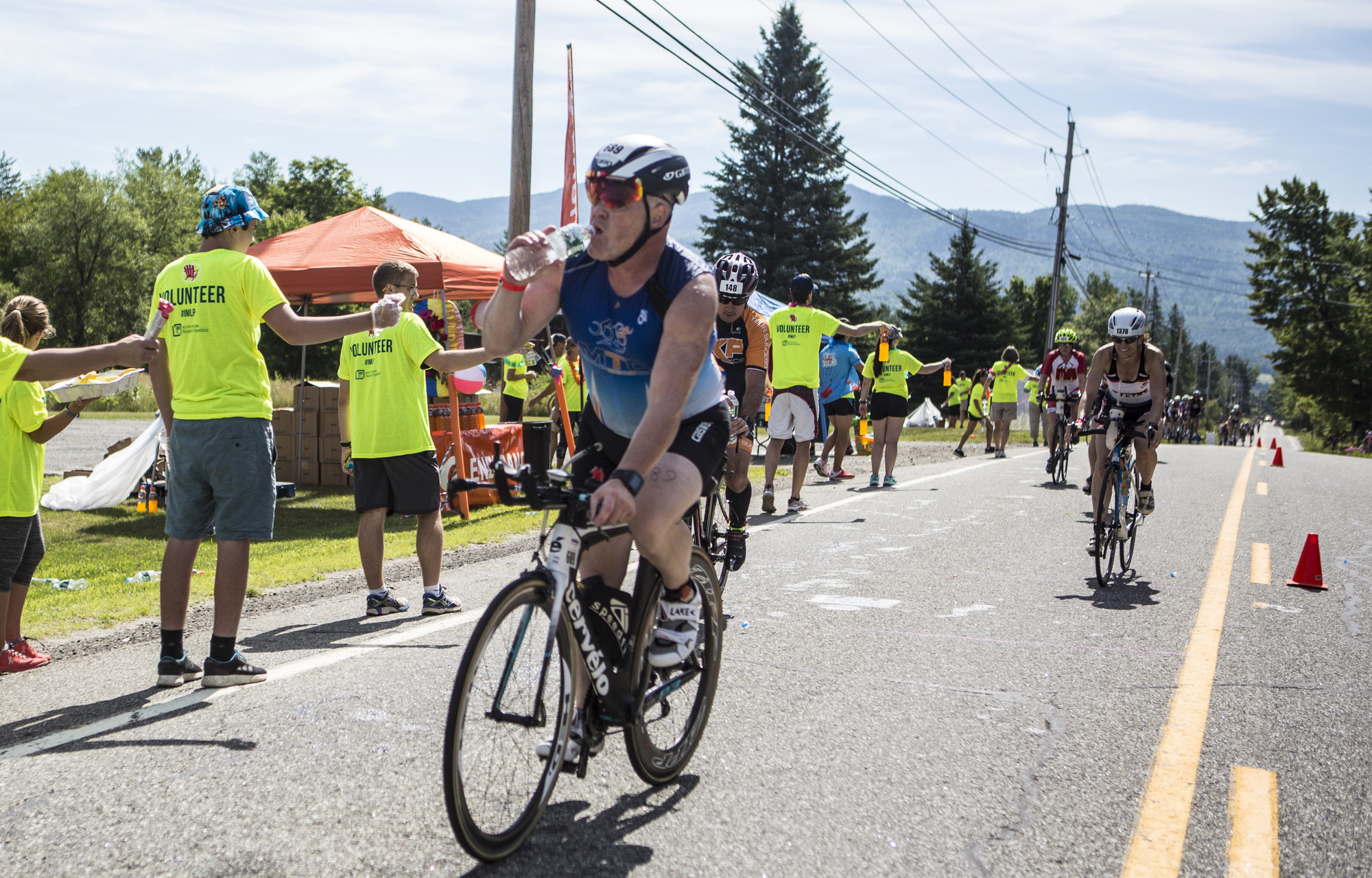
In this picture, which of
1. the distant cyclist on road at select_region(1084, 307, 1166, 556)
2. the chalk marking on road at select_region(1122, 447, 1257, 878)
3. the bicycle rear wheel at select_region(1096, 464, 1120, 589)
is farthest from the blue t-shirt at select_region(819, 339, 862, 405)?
the chalk marking on road at select_region(1122, 447, 1257, 878)

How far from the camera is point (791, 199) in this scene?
51375 millimetres

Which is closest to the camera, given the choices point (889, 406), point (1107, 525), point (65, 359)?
point (65, 359)

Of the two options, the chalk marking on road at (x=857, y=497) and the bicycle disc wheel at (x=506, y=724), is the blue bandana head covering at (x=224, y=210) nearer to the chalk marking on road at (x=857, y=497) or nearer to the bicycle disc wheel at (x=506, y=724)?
the bicycle disc wheel at (x=506, y=724)

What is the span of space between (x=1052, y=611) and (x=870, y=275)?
47149 millimetres

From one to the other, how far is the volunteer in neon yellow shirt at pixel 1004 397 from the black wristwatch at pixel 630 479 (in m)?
18.9

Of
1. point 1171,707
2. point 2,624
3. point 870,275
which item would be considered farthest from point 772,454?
point 870,275

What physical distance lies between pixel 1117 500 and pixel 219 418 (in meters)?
6.13

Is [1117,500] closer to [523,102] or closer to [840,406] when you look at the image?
[840,406]

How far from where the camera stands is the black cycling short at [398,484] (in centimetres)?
620

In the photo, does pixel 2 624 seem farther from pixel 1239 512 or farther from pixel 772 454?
pixel 1239 512

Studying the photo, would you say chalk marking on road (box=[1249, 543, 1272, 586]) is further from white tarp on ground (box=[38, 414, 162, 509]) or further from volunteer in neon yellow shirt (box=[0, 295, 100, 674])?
white tarp on ground (box=[38, 414, 162, 509])

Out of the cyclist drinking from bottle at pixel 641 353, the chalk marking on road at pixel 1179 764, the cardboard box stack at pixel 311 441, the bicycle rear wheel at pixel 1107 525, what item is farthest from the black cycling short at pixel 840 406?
the cyclist drinking from bottle at pixel 641 353

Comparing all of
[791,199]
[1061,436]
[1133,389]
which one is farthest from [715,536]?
[791,199]

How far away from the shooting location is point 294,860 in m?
2.84
